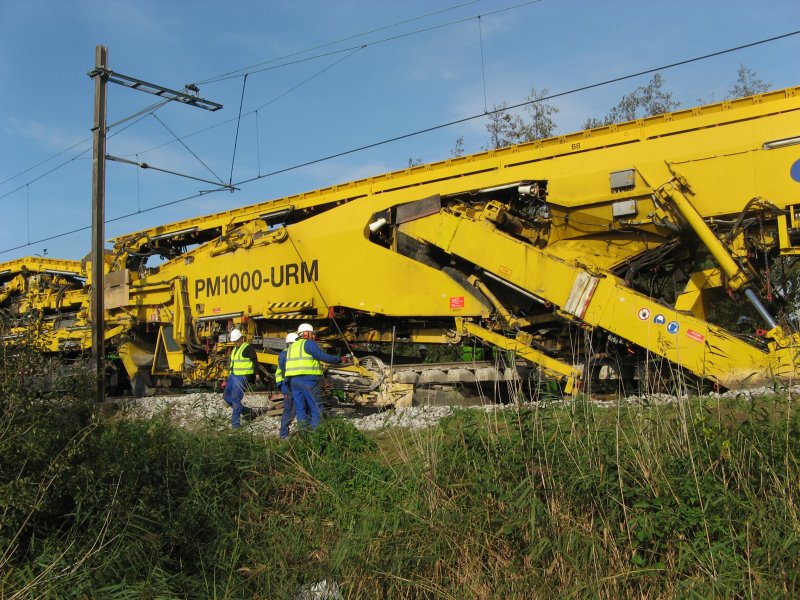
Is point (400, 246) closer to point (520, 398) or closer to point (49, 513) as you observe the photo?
point (520, 398)

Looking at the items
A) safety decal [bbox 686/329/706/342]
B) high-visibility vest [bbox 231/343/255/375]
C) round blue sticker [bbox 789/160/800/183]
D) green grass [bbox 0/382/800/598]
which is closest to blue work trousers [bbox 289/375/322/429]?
high-visibility vest [bbox 231/343/255/375]

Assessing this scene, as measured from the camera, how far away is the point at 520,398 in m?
5.17

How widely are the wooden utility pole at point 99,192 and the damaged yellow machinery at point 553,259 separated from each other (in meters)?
1.12

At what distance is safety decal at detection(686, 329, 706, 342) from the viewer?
317 inches

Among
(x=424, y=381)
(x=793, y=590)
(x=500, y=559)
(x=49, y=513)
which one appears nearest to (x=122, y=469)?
(x=49, y=513)

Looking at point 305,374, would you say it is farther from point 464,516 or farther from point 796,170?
point 796,170

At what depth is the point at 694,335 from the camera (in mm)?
8086

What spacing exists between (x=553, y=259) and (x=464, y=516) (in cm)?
492

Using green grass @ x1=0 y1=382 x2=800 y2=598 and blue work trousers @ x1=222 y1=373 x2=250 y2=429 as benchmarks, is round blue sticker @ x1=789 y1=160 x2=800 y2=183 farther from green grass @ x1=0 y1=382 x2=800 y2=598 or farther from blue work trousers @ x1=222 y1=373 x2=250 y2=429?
blue work trousers @ x1=222 y1=373 x2=250 y2=429

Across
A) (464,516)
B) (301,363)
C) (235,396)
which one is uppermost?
(301,363)

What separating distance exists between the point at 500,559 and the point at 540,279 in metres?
5.14

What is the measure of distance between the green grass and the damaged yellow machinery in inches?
44.1

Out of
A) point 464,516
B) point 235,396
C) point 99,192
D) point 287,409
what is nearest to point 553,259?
point 287,409

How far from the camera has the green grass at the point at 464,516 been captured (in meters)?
4.19
